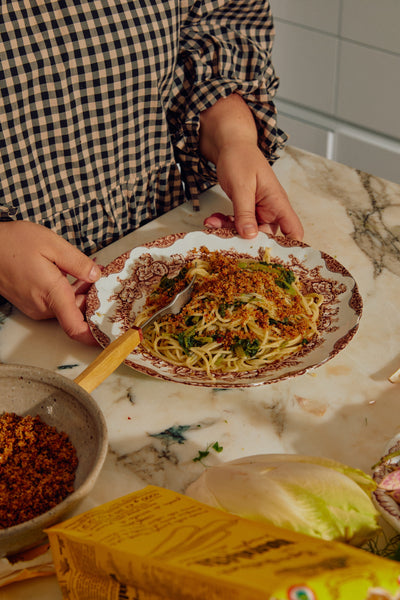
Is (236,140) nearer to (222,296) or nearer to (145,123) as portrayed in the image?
(145,123)

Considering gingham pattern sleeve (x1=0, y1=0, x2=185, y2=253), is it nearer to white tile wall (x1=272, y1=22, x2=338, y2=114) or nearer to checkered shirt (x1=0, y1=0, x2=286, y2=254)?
checkered shirt (x1=0, y1=0, x2=286, y2=254)

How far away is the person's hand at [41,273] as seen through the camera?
47.0 inches

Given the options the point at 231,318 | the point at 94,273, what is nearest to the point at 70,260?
the point at 94,273

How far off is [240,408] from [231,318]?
0.68ft

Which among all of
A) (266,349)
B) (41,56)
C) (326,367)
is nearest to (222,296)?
(266,349)

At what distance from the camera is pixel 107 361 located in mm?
1001

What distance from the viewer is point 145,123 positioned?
1519mm

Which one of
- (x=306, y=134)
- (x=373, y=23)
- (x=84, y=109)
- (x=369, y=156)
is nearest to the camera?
(x=84, y=109)

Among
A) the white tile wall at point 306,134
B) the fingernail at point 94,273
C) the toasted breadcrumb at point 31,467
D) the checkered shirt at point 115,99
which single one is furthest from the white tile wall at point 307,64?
the toasted breadcrumb at point 31,467

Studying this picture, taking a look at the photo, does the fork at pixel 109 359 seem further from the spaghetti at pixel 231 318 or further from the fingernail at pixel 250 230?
the fingernail at pixel 250 230

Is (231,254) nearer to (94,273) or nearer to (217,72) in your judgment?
(94,273)

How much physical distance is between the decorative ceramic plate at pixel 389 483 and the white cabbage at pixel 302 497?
2 centimetres

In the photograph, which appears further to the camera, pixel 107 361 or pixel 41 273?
pixel 41 273

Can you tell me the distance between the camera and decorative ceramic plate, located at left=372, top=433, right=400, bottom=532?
29.5 inches
